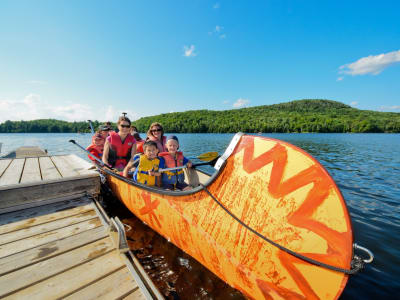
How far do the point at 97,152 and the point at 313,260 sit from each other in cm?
630

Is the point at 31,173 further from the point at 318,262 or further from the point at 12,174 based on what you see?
the point at 318,262

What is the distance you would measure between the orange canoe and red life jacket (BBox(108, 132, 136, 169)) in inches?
132

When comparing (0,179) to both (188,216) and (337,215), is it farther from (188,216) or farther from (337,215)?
(337,215)

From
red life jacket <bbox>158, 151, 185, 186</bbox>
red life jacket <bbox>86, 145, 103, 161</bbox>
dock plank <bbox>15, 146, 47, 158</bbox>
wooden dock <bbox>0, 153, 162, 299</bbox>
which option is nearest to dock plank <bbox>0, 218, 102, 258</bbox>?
wooden dock <bbox>0, 153, 162, 299</bbox>

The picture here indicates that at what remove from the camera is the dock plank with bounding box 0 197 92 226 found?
8.84ft

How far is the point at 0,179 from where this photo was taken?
3604 millimetres

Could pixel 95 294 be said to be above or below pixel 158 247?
above

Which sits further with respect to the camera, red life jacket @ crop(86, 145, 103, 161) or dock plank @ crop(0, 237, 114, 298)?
red life jacket @ crop(86, 145, 103, 161)

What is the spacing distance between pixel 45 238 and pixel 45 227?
0.34 m

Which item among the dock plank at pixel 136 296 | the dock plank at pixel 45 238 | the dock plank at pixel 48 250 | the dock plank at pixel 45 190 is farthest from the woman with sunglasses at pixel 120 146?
the dock plank at pixel 136 296

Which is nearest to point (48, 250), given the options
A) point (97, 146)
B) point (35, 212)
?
point (35, 212)

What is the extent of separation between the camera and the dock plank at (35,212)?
2696mm

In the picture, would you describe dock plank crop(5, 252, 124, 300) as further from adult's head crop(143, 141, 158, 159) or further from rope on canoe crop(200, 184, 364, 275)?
adult's head crop(143, 141, 158, 159)

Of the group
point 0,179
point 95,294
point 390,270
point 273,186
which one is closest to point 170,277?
point 95,294
